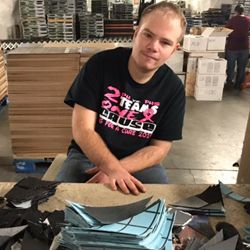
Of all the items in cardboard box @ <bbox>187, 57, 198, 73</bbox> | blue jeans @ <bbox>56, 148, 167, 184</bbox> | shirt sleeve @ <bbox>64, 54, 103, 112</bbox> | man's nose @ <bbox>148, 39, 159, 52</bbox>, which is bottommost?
cardboard box @ <bbox>187, 57, 198, 73</bbox>

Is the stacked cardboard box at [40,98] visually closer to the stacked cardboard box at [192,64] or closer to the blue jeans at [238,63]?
the stacked cardboard box at [192,64]

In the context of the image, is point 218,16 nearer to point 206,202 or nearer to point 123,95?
point 123,95

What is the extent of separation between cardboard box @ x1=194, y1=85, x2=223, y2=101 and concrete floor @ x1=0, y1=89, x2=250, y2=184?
163 millimetres

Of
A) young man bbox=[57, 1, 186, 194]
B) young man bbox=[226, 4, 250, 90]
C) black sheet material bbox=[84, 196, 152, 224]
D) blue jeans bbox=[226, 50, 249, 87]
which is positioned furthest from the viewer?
blue jeans bbox=[226, 50, 249, 87]

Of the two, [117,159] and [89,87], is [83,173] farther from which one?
[89,87]

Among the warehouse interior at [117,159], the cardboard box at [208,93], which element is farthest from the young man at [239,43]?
the warehouse interior at [117,159]

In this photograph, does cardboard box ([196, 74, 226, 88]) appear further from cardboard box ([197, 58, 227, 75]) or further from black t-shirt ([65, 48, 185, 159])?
black t-shirt ([65, 48, 185, 159])

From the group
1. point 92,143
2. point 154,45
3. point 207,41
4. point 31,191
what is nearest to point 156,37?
point 154,45

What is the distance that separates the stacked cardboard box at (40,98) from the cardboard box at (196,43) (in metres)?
3.08

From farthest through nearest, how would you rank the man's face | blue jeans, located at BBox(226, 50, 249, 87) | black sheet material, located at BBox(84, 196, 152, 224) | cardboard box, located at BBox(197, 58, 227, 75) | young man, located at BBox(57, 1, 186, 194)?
blue jeans, located at BBox(226, 50, 249, 87), cardboard box, located at BBox(197, 58, 227, 75), young man, located at BBox(57, 1, 186, 194), the man's face, black sheet material, located at BBox(84, 196, 152, 224)

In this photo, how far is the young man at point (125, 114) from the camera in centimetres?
168

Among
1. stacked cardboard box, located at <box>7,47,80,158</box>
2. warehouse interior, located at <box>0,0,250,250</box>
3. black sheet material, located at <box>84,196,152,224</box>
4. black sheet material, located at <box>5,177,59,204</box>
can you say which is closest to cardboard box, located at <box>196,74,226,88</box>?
warehouse interior, located at <box>0,0,250,250</box>

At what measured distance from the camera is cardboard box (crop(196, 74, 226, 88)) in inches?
231

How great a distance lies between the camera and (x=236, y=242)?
3.05 feet
